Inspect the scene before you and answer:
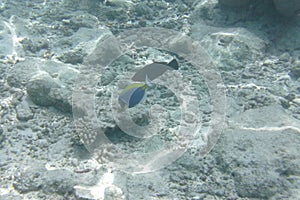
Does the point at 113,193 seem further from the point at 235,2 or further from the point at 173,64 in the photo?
the point at 235,2

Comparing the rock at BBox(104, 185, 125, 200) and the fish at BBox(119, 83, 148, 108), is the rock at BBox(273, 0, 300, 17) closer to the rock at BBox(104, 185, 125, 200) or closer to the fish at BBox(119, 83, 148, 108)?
the fish at BBox(119, 83, 148, 108)

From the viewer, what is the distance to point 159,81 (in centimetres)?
387

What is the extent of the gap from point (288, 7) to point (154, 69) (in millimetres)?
2368

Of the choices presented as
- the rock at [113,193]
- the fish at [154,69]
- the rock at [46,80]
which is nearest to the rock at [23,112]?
the rock at [46,80]

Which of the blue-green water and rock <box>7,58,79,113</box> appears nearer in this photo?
the blue-green water

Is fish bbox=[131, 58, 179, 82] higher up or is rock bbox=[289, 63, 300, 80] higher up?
rock bbox=[289, 63, 300, 80]

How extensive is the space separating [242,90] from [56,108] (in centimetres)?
259

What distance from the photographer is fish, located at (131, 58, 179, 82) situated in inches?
151

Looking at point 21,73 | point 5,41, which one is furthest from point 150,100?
point 5,41

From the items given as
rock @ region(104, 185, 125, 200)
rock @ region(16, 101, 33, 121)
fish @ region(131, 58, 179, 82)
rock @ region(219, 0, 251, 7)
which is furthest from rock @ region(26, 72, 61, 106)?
rock @ region(219, 0, 251, 7)

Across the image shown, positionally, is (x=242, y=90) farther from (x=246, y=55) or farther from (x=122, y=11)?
(x=122, y=11)

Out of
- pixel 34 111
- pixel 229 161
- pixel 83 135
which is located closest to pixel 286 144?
pixel 229 161

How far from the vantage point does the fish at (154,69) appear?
12.6ft

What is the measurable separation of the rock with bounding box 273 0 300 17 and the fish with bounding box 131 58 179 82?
6.22 ft
